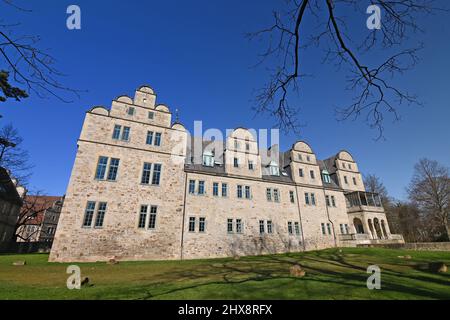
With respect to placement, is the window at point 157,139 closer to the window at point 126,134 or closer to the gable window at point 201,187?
the window at point 126,134

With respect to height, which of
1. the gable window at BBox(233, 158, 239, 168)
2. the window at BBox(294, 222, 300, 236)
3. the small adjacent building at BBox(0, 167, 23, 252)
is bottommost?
the window at BBox(294, 222, 300, 236)

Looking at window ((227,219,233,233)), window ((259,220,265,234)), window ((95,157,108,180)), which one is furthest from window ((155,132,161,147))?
window ((259,220,265,234))

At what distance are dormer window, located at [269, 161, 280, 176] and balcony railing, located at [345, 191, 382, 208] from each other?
10868mm

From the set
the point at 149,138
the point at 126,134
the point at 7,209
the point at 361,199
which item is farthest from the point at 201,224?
the point at 7,209

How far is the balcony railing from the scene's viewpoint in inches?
1085

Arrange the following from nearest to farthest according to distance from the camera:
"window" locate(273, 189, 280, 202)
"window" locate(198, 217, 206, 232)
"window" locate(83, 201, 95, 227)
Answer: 1. "window" locate(83, 201, 95, 227)
2. "window" locate(198, 217, 206, 232)
3. "window" locate(273, 189, 280, 202)

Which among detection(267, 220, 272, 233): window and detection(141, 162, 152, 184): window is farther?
detection(267, 220, 272, 233): window

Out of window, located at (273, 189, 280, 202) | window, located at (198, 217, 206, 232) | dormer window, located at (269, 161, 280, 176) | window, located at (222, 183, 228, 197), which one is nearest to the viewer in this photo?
window, located at (198, 217, 206, 232)

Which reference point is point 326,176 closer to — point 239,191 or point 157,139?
point 239,191

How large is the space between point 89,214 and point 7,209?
2520 centimetres

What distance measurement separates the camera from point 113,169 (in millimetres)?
18109

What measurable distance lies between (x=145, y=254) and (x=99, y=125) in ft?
37.5

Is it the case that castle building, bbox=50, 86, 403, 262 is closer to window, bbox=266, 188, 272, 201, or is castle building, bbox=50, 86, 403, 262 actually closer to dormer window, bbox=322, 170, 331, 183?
window, bbox=266, 188, 272, 201
